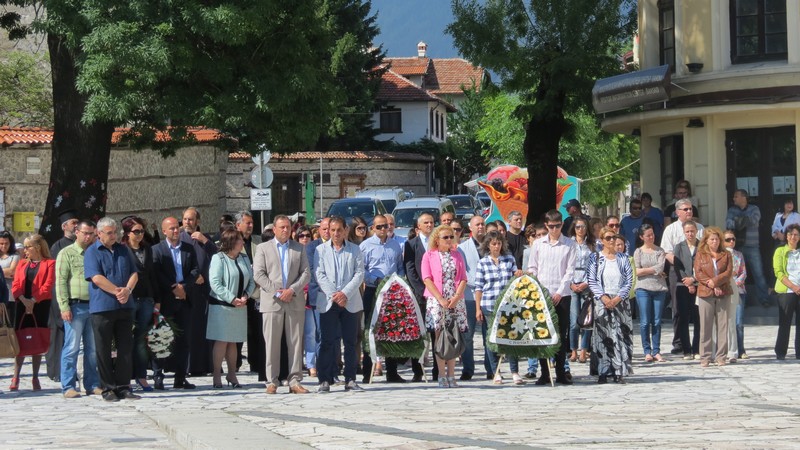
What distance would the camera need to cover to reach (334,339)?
15.8 meters

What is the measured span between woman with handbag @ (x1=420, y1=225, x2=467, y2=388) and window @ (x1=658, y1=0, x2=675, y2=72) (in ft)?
47.5

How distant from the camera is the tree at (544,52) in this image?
3091cm

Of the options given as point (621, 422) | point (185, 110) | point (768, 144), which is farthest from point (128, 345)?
point (768, 144)

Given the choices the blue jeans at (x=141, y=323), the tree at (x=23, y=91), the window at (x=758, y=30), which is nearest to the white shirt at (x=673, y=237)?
the window at (x=758, y=30)

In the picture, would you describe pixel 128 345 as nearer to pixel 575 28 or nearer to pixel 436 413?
pixel 436 413

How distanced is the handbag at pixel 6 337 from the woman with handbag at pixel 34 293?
0.40 m

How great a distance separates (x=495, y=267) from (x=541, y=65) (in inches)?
602

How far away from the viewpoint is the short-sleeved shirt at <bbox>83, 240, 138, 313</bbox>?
14.9 m

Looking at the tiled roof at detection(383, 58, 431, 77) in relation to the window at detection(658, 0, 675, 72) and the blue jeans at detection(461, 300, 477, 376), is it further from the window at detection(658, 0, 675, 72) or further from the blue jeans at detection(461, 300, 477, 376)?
the blue jeans at detection(461, 300, 477, 376)

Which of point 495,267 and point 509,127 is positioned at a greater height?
point 509,127

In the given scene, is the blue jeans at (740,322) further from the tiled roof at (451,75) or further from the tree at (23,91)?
the tiled roof at (451,75)

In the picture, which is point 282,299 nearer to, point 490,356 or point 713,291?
point 490,356

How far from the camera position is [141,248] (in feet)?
52.3

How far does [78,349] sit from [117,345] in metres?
0.62
